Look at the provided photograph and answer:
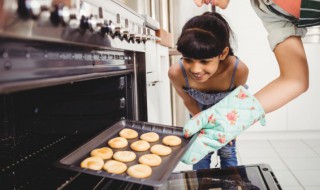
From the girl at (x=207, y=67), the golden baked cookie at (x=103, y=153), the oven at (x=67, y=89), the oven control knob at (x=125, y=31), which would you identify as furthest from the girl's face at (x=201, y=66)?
the golden baked cookie at (x=103, y=153)

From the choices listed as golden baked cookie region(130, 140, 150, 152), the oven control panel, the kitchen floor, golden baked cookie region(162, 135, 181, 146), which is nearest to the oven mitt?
golden baked cookie region(162, 135, 181, 146)

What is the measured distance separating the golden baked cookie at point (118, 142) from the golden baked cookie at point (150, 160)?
0.09m

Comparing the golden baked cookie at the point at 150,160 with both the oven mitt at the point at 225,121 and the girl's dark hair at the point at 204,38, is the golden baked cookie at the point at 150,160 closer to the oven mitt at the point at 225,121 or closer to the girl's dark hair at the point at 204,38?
the oven mitt at the point at 225,121

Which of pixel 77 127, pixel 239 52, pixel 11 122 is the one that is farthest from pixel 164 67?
pixel 239 52

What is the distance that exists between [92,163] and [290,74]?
0.70m

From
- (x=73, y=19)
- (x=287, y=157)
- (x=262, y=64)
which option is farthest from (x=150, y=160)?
(x=262, y=64)

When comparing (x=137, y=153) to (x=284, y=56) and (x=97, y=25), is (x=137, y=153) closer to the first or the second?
(x=97, y=25)

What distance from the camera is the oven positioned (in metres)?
0.49

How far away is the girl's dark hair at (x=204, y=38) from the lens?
1391 mm

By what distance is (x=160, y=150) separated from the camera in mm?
1014

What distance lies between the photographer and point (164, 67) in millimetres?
2148

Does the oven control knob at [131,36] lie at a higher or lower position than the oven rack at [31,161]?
higher

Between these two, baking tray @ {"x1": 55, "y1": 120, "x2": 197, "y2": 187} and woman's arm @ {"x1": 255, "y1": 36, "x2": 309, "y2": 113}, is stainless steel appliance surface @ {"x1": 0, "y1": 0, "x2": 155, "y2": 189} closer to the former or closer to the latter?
baking tray @ {"x1": 55, "y1": 120, "x2": 197, "y2": 187}

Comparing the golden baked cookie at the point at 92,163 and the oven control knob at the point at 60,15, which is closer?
the oven control knob at the point at 60,15
